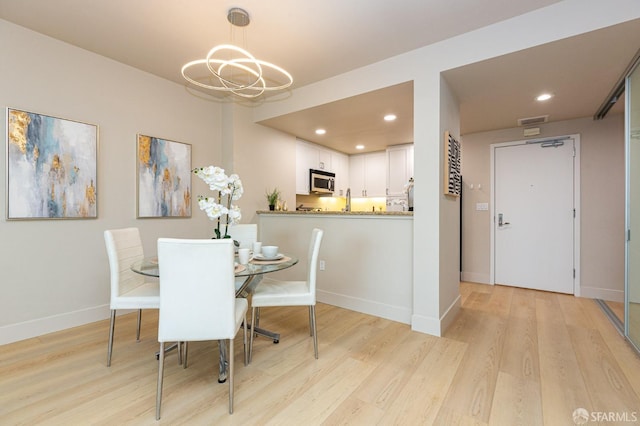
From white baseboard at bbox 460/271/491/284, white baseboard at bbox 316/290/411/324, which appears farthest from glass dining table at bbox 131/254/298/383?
white baseboard at bbox 460/271/491/284

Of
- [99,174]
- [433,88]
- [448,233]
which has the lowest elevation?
[448,233]

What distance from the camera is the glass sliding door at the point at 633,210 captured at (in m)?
2.19

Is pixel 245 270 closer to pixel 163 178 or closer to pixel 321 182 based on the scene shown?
pixel 163 178

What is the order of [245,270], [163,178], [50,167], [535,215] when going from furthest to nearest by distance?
[535,215] → [163,178] → [50,167] → [245,270]

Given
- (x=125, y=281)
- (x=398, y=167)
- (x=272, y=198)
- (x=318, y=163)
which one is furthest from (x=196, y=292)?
(x=398, y=167)

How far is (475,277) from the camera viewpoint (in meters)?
4.44

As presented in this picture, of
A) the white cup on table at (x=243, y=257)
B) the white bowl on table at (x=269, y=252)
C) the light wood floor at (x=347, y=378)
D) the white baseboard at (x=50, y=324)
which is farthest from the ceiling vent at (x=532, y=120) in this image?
the white baseboard at (x=50, y=324)

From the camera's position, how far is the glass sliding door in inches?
86.0

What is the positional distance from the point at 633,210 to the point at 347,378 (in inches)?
98.7

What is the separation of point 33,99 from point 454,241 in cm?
404

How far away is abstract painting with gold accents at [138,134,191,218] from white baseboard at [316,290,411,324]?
1949 mm

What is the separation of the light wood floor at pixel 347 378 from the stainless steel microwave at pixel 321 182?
274 cm

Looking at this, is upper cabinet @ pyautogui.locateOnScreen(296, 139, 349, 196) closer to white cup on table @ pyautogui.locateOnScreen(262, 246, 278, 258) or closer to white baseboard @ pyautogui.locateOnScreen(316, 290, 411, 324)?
white baseboard @ pyautogui.locateOnScreen(316, 290, 411, 324)

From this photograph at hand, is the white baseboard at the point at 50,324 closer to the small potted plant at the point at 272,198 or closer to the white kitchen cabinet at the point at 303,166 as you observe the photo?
the small potted plant at the point at 272,198
